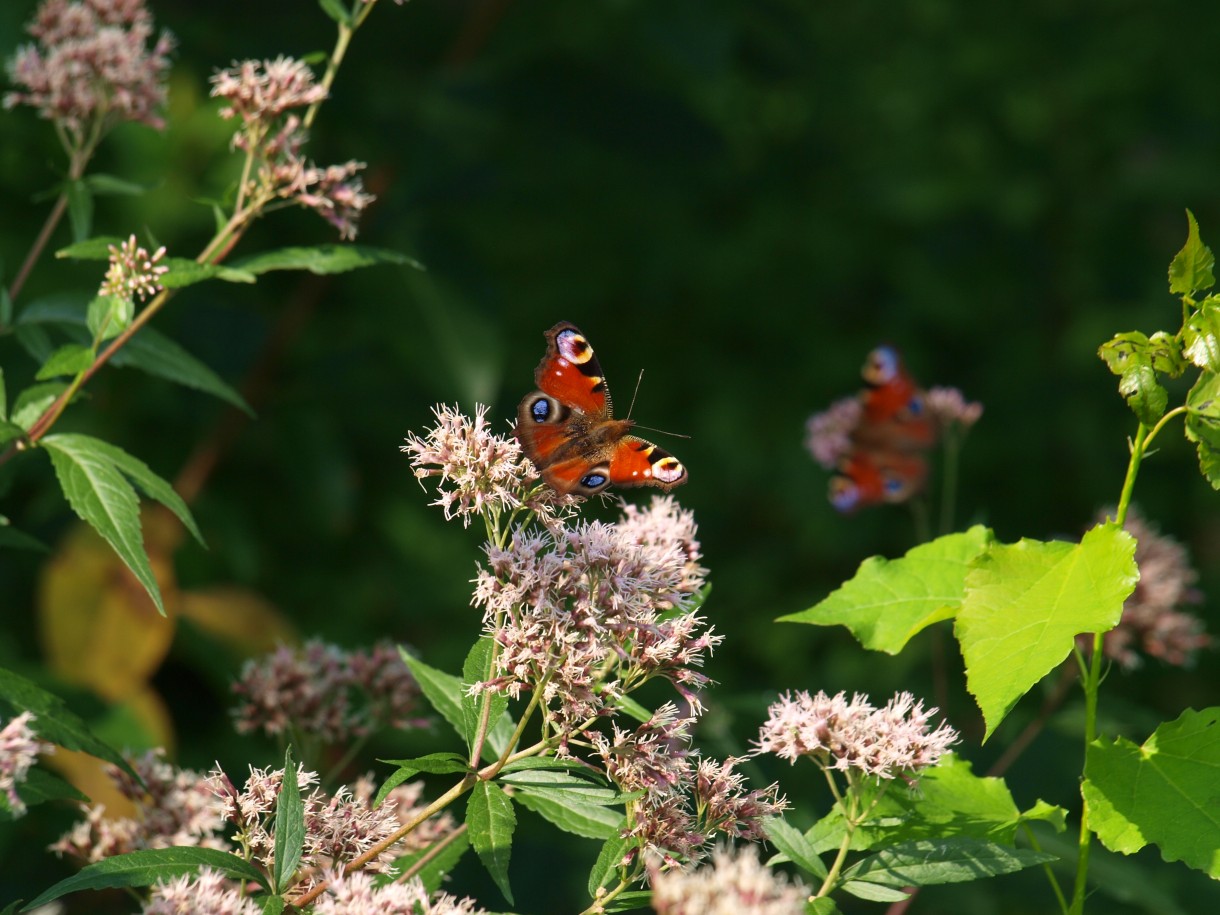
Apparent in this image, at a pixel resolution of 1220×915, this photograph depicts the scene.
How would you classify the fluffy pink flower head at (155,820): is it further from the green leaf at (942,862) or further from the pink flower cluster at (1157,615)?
the pink flower cluster at (1157,615)

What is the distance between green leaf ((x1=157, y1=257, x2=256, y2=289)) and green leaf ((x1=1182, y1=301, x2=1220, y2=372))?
1.28 m

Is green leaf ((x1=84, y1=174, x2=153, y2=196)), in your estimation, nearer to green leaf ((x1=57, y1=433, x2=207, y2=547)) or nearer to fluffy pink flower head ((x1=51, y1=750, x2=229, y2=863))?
green leaf ((x1=57, y1=433, x2=207, y2=547))

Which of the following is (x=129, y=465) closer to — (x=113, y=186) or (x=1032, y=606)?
(x=113, y=186)

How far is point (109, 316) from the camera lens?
6.36ft

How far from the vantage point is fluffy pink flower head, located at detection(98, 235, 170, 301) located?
6.25ft

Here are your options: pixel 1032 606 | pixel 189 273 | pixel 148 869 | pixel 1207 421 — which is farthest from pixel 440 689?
pixel 1207 421

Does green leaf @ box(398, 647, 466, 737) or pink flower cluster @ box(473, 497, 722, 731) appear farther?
green leaf @ box(398, 647, 466, 737)

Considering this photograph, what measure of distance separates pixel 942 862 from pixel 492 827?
0.56 metres

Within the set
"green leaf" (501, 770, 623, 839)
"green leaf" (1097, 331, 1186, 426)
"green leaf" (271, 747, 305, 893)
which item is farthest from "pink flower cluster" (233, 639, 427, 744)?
"green leaf" (1097, 331, 1186, 426)

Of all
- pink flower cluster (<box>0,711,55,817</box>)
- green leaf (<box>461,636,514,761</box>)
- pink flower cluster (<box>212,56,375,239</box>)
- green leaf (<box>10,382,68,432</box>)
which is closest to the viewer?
pink flower cluster (<box>0,711,55,817</box>)

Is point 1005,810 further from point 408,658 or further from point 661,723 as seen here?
point 408,658

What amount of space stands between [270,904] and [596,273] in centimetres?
460

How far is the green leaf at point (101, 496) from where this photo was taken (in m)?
1.81

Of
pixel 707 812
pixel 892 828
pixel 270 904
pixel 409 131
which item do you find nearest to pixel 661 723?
pixel 707 812
